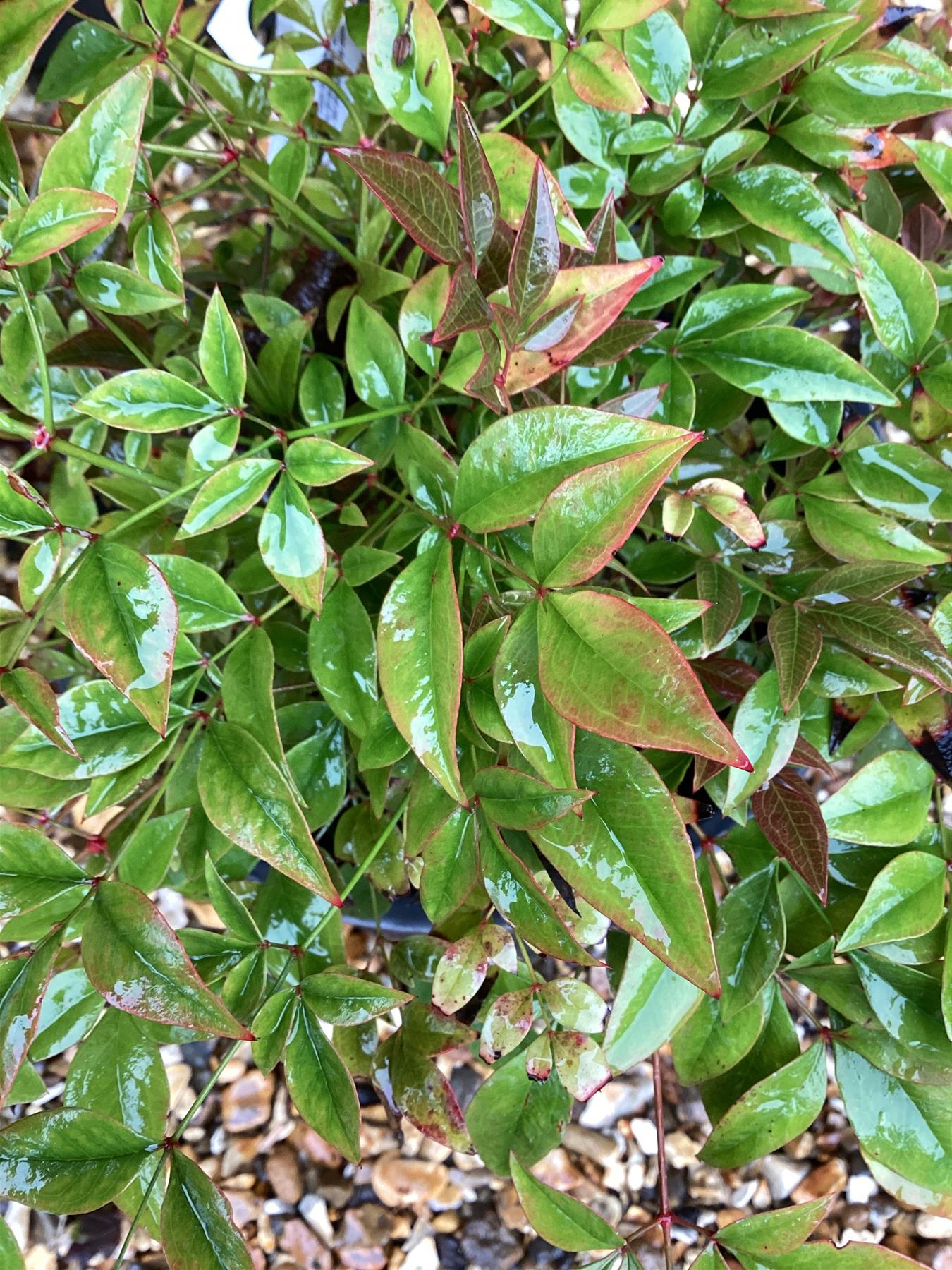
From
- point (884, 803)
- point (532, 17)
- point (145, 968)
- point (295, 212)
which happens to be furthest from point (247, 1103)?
point (532, 17)

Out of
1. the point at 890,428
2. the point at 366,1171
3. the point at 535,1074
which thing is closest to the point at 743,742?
the point at 535,1074

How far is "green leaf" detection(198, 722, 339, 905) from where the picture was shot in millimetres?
387

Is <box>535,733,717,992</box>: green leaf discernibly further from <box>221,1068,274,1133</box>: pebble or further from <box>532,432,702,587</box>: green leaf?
<box>221,1068,274,1133</box>: pebble

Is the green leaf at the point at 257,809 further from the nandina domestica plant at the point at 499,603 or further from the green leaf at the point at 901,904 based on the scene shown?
the green leaf at the point at 901,904

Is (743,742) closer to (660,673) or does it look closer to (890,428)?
(660,673)

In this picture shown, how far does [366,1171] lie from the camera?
0.80 m

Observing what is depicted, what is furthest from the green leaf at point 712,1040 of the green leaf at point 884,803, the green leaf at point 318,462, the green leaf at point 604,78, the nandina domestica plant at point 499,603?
the green leaf at point 604,78

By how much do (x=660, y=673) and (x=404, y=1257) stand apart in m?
0.72

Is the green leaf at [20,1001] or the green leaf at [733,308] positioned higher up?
the green leaf at [733,308]

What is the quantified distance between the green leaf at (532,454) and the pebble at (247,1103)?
0.67 meters

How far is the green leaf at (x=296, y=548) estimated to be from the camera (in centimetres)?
39

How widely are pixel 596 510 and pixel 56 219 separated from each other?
0.80 ft

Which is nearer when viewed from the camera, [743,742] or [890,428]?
[743,742]

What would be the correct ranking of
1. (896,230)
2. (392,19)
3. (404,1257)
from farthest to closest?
(404,1257) → (896,230) → (392,19)
